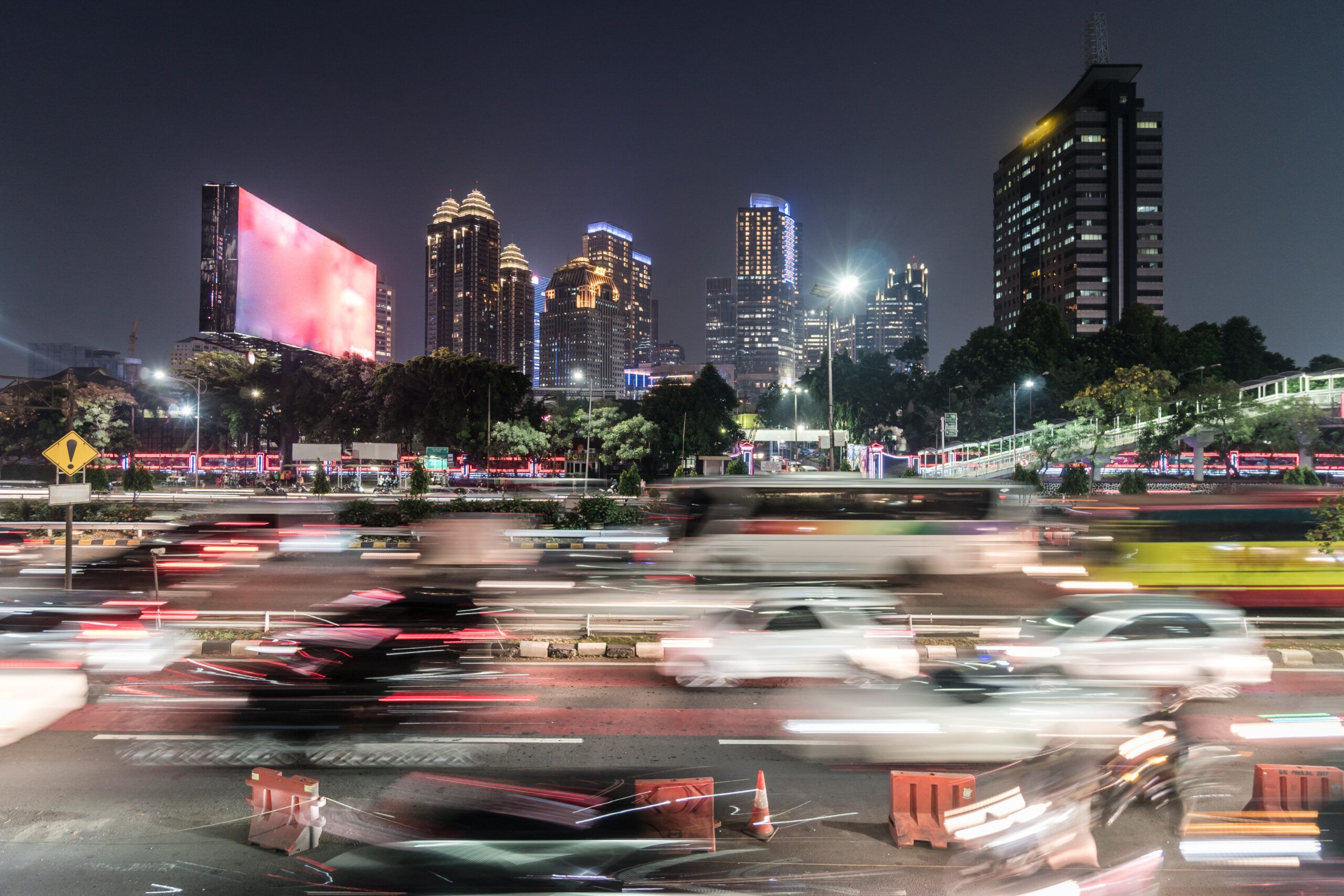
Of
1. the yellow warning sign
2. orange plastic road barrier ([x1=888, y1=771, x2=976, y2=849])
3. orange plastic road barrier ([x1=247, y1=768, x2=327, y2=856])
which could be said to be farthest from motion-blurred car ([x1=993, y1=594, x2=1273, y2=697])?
the yellow warning sign

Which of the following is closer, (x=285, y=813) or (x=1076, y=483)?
(x=285, y=813)

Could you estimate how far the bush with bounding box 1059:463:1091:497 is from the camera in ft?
123

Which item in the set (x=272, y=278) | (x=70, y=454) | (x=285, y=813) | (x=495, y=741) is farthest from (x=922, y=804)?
(x=272, y=278)

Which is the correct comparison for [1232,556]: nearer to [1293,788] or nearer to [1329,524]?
[1329,524]

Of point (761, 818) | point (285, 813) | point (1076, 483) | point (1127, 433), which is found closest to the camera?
point (285, 813)

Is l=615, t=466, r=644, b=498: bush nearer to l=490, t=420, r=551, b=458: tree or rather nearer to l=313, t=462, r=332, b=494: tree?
l=490, t=420, r=551, b=458: tree

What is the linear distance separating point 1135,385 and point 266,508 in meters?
48.7

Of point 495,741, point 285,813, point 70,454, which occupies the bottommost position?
point 495,741

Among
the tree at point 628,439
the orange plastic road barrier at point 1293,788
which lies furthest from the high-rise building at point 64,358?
the orange plastic road barrier at point 1293,788

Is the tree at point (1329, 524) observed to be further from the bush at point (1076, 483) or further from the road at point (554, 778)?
the bush at point (1076, 483)

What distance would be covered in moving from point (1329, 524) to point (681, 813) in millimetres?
12118

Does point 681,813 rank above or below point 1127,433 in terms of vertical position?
below

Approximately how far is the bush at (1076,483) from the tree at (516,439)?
113ft

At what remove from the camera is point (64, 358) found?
184250mm
